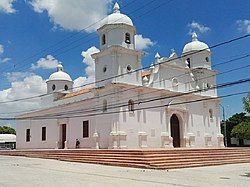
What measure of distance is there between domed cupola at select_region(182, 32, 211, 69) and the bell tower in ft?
26.3

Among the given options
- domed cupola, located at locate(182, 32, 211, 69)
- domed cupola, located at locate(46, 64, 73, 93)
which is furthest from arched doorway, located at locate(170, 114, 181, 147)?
domed cupola, located at locate(46, 64, 73, 93)

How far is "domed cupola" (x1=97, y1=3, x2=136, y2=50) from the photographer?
1105 inches

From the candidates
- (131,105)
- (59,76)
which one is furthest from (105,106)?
(59,76)

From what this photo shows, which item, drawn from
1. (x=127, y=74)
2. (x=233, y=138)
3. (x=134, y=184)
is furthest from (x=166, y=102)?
(x=233, y=138)

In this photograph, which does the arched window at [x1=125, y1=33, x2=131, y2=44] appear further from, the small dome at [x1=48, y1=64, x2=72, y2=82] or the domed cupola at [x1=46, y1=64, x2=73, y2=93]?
the small dome at [x1=48, y1=64, x2=72, y2=82]

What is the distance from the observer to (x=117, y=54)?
27.4 m

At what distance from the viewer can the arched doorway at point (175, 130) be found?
1209 inches

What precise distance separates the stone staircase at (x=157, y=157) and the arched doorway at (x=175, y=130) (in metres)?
6.60

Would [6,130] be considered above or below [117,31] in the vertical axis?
below

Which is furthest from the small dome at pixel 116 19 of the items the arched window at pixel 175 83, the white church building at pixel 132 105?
the arched window at pixel 175 83

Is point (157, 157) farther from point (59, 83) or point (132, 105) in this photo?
point (59, 83)

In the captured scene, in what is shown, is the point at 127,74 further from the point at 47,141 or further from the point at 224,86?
the point at 224,86

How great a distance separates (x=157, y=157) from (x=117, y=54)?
11.6 meters

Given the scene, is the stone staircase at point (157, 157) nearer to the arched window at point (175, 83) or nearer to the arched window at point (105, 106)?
the arched window at point (105, 106)
